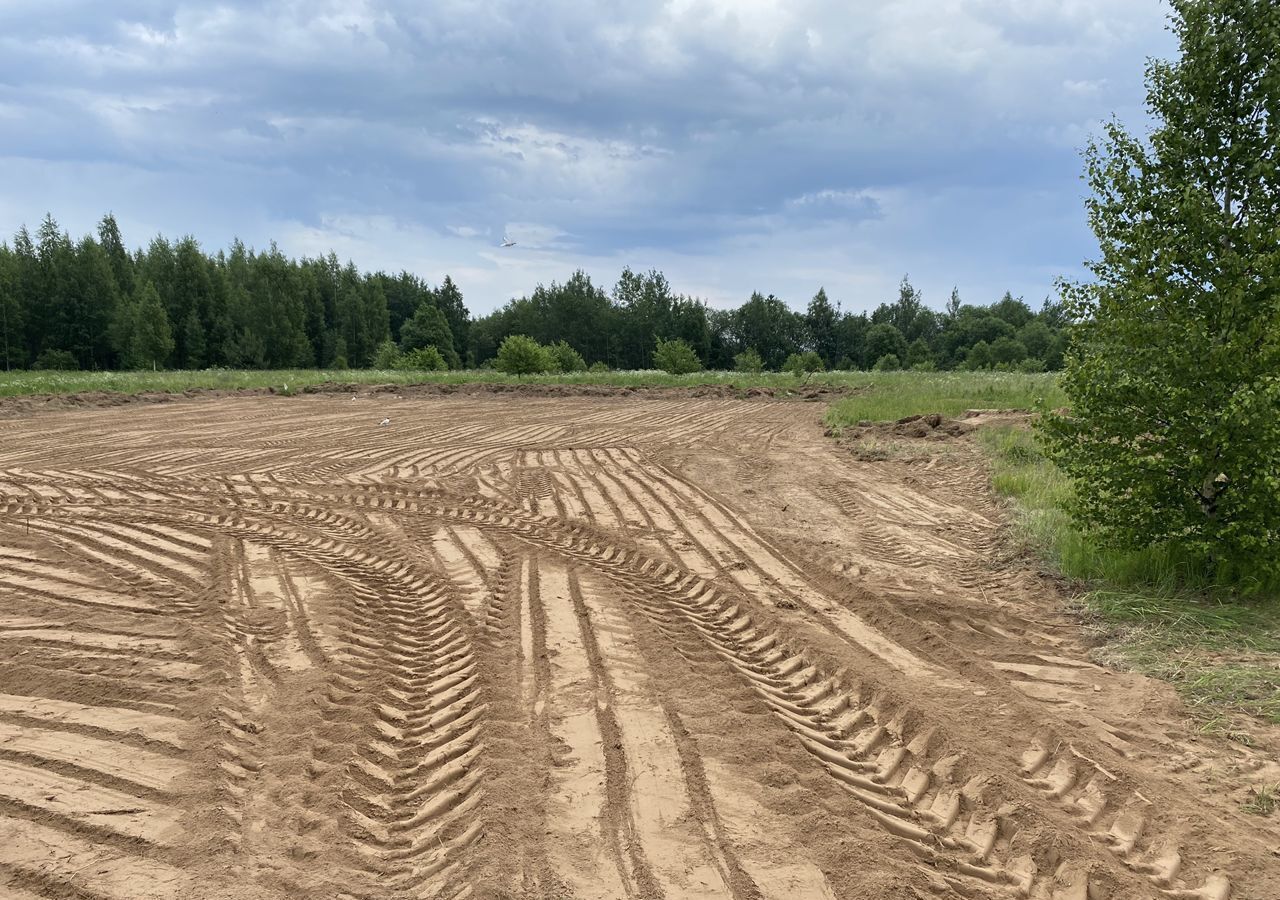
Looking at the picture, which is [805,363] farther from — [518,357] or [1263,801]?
[1263,801]

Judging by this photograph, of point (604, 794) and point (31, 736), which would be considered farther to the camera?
point (31, 736)

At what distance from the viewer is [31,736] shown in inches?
138

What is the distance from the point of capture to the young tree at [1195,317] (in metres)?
4.96

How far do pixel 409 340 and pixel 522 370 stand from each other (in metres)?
43.8

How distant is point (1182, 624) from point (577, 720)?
163 inches

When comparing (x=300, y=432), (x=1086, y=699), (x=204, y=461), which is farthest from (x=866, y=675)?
(x=300, y=432)

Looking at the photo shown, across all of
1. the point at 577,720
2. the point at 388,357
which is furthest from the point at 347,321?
the point at 577,720

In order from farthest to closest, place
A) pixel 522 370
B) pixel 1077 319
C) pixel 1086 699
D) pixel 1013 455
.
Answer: pixel 522 370 < pixel 1013 455 < pixel 1077 319 < pixel 1086 699

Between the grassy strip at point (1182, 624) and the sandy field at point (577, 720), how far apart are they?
0.24 meters

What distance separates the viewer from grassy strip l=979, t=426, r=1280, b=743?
397 cm

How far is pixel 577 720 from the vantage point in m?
3.76

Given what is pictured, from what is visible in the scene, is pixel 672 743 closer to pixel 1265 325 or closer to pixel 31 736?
pixel 31 736

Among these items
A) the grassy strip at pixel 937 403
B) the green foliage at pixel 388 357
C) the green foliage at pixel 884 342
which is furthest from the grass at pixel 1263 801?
the green foliage at pixel 884 342

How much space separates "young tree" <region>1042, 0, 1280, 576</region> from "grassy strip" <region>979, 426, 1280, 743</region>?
0.25 meters
